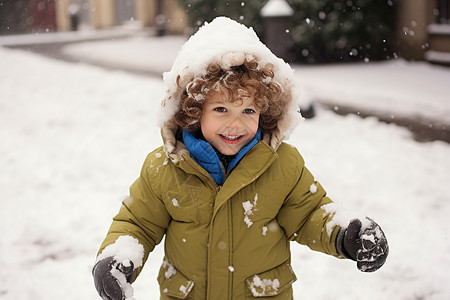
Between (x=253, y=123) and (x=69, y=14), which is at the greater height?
(x=253, y=123)

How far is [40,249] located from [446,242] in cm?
264

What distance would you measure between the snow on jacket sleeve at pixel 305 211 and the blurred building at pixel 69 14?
83.5ft

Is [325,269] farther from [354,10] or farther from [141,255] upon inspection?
[354,10]

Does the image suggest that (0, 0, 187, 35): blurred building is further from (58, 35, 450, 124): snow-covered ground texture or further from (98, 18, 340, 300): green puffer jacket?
(98, 18, 340, 300): green puffer jacket

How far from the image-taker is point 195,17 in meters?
13.3

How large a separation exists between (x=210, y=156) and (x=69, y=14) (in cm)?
2979

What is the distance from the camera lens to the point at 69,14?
29344 millimetres

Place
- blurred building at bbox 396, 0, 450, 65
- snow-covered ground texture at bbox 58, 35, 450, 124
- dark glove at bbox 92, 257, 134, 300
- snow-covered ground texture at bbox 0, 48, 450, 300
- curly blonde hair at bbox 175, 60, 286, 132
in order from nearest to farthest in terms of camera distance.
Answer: dark glove at bbox 92, 257, 134, 300
curly blonde hair at bbox 175, 60, 286, 132
snow-covered ground texture at bbox 0, 48, 450, 300
snow-covered ground texture at bbox 58, 35, 450, 124
blurred building at bbox 396, 0, 450, 65

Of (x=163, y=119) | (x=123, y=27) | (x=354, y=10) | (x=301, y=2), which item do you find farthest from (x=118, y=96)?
(x=123, y=27)

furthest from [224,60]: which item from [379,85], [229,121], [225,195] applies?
[379,85]

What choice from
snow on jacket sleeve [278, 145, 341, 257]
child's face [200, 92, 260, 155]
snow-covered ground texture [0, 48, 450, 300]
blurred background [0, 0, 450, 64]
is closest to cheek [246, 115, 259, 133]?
child's face [200, 92, 260, 155]

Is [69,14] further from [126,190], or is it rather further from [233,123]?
[233,123]

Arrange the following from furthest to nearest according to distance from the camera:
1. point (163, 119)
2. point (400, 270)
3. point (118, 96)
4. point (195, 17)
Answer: point (195, 17) < point (118, 96) < point (400, 270) < point (163, 119)

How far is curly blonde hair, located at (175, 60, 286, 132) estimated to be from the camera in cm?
184
